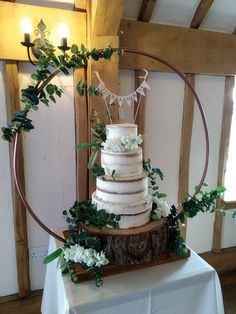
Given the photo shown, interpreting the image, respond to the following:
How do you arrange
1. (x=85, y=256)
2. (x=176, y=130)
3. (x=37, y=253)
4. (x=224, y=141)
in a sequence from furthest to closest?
(x=224, y=141) → (x=176, y=130) → (x=37, y=253) → (x=85, y=256)

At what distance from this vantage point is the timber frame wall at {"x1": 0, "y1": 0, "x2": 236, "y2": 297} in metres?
1.70

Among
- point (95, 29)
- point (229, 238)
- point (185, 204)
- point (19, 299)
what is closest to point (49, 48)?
point (95, 29)

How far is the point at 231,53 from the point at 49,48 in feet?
5.62

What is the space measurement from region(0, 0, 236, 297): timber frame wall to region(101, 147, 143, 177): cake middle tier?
620 mm

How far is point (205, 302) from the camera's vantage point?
137 cm

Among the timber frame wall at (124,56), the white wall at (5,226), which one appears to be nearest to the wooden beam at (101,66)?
the timber frame wall at (124,56)

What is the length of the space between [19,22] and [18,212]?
1.32 metres

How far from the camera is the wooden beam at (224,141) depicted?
7.94 feet

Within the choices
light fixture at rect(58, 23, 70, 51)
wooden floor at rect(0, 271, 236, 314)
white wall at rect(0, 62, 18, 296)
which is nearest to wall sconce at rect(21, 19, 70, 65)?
light fixture at rect(58, 23, 70, 51)

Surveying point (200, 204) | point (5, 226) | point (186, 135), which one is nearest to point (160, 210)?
point (200, 204)

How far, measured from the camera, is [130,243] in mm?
1317

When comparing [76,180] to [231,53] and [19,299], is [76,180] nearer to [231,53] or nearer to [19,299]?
[19,299]

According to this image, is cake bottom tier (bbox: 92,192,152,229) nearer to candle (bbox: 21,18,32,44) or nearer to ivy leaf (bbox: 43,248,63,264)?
ivy leaf (bbox: 43,248,63,264)

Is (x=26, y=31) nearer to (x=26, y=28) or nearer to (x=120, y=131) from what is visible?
(x=26, y=28)
